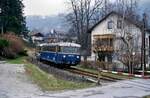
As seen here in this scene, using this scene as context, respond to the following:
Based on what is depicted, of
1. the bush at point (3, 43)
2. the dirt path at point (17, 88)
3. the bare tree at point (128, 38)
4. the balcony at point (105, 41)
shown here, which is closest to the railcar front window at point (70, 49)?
the bare tree at point (128, 38)

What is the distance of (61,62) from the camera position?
4275 cm

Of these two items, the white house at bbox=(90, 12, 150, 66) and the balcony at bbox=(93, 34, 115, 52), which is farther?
the balcony at bbox=(93, 34, 115, 52)

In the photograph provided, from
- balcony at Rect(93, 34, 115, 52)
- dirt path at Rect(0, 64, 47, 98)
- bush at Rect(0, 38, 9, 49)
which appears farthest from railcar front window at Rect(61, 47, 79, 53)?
bush at Rect(0, 38, 9, 49)

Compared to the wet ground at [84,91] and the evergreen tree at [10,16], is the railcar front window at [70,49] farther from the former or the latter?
the evergreen tree at [10,16]

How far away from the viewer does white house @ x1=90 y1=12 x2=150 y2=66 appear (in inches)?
1970

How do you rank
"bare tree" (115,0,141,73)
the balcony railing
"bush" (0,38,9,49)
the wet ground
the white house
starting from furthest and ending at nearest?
"bush" (0,38,9,49) < the balcony railing < the white house < "bare tree" (115,0,141,73) < the wet ground

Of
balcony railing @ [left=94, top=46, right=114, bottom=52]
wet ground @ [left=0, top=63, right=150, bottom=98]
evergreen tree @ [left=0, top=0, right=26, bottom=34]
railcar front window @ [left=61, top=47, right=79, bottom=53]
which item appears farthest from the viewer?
evergreen tree @ [left=0, top=0, right=26, bottom=34]

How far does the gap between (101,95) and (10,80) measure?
9.09 meters

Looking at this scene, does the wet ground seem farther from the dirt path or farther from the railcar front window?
the railcar front window

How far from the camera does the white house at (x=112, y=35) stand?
5003cm

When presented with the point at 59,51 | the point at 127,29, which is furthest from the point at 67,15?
the point at 59,51

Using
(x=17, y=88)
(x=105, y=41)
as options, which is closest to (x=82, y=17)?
(x=105, y=41)

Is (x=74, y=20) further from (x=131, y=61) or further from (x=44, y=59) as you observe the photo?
(x=131, y=61)

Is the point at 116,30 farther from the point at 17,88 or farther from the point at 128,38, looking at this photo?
the point at 17,88
